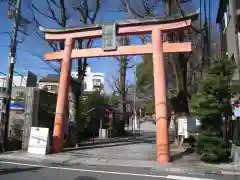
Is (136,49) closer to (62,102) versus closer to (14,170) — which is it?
(62,102)

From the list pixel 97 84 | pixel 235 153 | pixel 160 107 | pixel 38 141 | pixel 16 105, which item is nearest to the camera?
pixel 235 153

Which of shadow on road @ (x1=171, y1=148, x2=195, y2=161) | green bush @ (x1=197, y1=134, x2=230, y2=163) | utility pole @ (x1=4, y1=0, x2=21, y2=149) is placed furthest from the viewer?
utility pole @ (x1=4, y1=0, x2=21, y2=149)

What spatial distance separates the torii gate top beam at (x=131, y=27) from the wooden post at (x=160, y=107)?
85 centimetres

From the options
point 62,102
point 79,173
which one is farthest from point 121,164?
point 62,102

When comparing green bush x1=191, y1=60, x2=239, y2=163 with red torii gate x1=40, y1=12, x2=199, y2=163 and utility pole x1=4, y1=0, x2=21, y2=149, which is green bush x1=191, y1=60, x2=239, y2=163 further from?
utility pole x1=4, y1=0, x2=21, y2=149

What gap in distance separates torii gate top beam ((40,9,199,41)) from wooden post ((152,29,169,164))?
0.85 m

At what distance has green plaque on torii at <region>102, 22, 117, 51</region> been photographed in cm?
1231

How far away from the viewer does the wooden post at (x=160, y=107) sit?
1072 cm

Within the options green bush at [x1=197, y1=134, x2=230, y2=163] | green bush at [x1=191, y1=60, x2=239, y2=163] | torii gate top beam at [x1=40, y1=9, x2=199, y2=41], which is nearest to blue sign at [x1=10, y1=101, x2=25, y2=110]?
torii gate top beam at [x1=40, y1=9, x2=199, y2=41]

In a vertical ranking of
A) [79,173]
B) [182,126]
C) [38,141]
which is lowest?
[79,173]

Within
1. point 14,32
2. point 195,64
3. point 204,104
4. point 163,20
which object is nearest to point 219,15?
point 195,64

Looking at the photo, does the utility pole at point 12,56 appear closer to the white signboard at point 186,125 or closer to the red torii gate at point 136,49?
the red torii gate at point 136,49

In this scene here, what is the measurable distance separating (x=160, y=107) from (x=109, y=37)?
3.95m

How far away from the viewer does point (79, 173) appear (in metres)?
8.34
